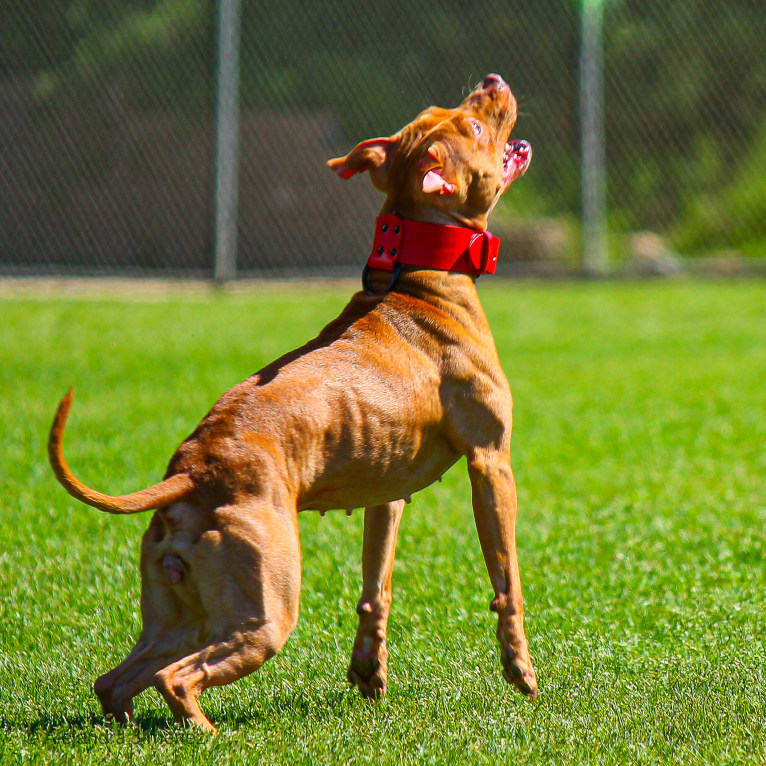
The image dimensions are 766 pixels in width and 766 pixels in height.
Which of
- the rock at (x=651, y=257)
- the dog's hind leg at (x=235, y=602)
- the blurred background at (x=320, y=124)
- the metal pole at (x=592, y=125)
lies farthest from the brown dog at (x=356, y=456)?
the rock at (x=651, y=257)

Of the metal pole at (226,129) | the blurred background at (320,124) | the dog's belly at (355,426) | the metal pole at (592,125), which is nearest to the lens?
the dog's belly at (355,426)

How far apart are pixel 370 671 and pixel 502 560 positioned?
441mm

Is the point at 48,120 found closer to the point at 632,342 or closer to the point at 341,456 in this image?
the point at 632,342

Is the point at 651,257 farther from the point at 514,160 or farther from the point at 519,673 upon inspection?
the point at 519,673

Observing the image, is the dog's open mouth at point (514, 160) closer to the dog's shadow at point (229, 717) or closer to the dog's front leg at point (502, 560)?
the dog's front leg at point (502, 560)

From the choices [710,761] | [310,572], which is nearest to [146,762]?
[710,761]

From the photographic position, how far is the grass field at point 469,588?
103 inches

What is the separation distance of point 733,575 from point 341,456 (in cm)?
184

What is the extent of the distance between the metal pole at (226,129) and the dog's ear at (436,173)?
8779 mm

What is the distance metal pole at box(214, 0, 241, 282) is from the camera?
1143cm

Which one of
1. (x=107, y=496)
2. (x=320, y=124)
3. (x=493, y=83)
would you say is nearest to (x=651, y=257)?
(x=320, y=124)

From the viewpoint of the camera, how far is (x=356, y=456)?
266 centimetres

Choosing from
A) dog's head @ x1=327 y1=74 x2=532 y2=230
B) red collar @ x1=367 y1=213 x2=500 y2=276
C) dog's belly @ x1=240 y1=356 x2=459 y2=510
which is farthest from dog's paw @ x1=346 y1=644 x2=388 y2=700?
dog's head @ x1=327 y1=74 x2=532 y2=230

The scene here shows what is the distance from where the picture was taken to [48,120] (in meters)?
12.1
